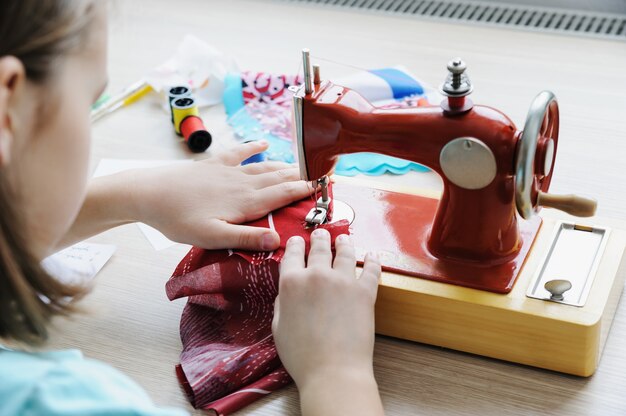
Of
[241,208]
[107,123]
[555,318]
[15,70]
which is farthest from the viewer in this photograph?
[107,123]

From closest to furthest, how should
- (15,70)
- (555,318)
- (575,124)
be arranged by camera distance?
(15,70) → (555,318) → (575,124)

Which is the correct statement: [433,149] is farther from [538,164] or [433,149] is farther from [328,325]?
[328,325]

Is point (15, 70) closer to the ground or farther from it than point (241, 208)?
farther from it

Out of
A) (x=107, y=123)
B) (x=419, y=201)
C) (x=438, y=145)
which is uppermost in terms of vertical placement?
(x=438, y=145)

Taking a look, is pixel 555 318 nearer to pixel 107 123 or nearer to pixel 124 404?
pixel 124 404

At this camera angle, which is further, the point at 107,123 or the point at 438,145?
the point at 107,123

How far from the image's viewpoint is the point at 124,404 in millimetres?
762

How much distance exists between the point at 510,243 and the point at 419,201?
0.17 metres

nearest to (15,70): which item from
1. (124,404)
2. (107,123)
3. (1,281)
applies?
(1,281)

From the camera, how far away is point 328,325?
0.95 metres

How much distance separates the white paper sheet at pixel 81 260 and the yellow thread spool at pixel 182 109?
331 mm

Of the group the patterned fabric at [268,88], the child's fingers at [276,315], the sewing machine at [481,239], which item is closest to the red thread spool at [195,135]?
the patterned fabric at [268,88]

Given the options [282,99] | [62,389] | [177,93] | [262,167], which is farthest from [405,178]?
[62,389]

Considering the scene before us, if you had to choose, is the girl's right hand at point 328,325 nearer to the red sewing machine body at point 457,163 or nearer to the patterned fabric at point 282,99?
the red sewing machine body at point 457,163
